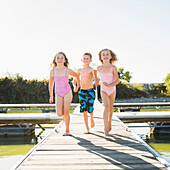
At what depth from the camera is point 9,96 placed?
2481 centimetres

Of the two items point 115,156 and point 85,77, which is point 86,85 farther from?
point 115,156

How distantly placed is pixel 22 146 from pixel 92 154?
219 inches

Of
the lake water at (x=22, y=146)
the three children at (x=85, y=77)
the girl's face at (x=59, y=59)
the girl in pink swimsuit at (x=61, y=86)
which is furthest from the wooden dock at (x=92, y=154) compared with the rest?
the lake water at (x=22, y=146)

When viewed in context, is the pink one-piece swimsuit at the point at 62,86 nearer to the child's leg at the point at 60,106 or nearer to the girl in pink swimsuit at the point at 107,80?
the child's leg at the point at 60,106

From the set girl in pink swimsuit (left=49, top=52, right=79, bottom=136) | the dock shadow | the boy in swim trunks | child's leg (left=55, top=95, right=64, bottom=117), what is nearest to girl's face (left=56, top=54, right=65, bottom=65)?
girl in pink swimsuit (left=49, top=52, right=79, bottom=136)

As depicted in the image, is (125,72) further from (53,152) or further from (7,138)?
(53,152)

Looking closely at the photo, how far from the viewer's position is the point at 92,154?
9.48ft

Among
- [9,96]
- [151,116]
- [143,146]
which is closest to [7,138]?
[151,116]

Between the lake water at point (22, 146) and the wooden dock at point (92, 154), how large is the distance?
9.41 ft

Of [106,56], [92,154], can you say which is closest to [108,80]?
[106,56]

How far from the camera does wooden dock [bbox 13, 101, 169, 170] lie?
8.13ft

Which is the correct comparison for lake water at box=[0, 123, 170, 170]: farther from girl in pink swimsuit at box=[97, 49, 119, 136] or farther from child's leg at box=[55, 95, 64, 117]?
girl in pink swimsuit at box=[97, 49, 119, 136]

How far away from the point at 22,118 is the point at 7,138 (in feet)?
5.58

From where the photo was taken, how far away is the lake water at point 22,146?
241 inches
